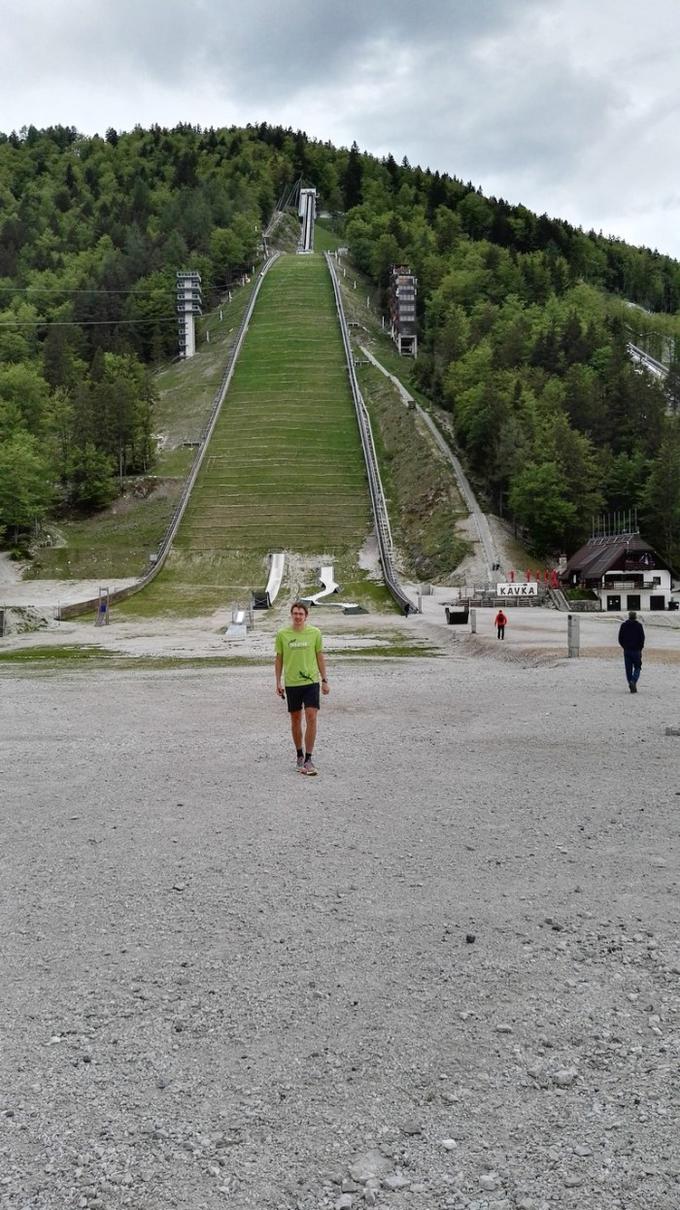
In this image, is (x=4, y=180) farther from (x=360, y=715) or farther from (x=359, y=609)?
(x=360, y=715)

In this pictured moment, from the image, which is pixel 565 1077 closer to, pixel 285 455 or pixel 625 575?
pixel 625 575

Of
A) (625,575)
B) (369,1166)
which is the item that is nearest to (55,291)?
(625,575)

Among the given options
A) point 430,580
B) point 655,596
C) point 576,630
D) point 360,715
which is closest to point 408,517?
point 430,580

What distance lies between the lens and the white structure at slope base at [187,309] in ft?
356

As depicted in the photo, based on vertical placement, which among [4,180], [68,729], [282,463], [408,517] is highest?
[4,180]

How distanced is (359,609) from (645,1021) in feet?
137

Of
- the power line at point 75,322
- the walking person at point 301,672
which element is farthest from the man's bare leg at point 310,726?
the power line at point 75,322

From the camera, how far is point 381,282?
13062 cm

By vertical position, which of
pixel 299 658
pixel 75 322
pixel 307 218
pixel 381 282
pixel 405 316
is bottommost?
pixel 299 658

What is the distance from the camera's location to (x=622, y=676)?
19.2 m

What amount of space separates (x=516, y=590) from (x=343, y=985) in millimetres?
46302

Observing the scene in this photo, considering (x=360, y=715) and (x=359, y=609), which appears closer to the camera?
(x=360, y=715)

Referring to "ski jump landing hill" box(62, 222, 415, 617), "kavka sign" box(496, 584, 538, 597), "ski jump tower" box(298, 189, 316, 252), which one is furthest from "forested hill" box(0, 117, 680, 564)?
"kavka sign" box(496, 584, 538, 597)

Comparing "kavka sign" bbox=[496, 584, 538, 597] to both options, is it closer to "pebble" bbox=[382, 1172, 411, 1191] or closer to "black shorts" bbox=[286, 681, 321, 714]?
"black shorts" bbox=[286, 681, 321, 714]
